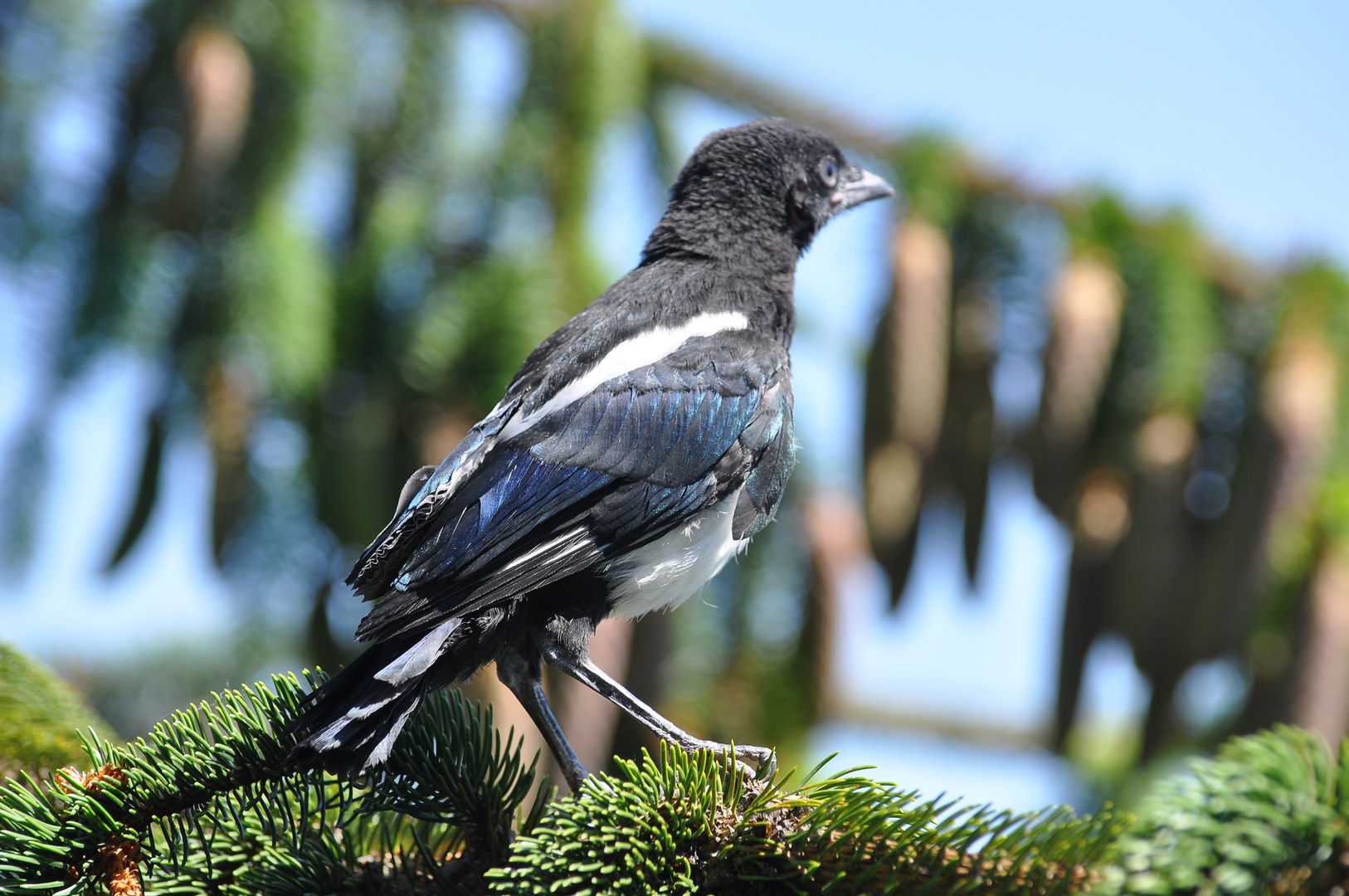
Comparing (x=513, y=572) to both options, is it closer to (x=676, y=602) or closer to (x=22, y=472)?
(x=676, y=602)

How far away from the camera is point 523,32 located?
3658 mm

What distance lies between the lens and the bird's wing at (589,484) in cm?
206

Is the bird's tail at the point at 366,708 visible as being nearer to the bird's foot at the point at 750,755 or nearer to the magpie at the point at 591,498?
the magpie at the point at 591,498

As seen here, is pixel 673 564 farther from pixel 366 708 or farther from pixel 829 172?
pixel 829 172

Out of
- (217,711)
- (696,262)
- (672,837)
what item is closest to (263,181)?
(696,262)

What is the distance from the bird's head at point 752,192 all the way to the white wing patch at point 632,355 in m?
0.32

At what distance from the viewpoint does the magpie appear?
202 centimetres

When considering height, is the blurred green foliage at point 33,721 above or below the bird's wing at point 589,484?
below

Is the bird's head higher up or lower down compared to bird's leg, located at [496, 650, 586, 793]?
higher up

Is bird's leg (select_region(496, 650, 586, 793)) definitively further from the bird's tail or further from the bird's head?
the bird's head

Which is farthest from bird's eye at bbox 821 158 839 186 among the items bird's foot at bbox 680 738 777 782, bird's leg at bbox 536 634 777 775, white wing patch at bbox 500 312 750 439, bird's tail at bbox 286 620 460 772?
bird's tail at bbox 286 620 460 772

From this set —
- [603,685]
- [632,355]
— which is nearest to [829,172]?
[632,355]

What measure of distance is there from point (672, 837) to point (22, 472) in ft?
9.49

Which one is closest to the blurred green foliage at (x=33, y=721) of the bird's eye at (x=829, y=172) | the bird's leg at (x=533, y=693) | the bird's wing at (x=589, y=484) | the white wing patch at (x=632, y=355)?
the bird's wing at (x=589, y=484)
